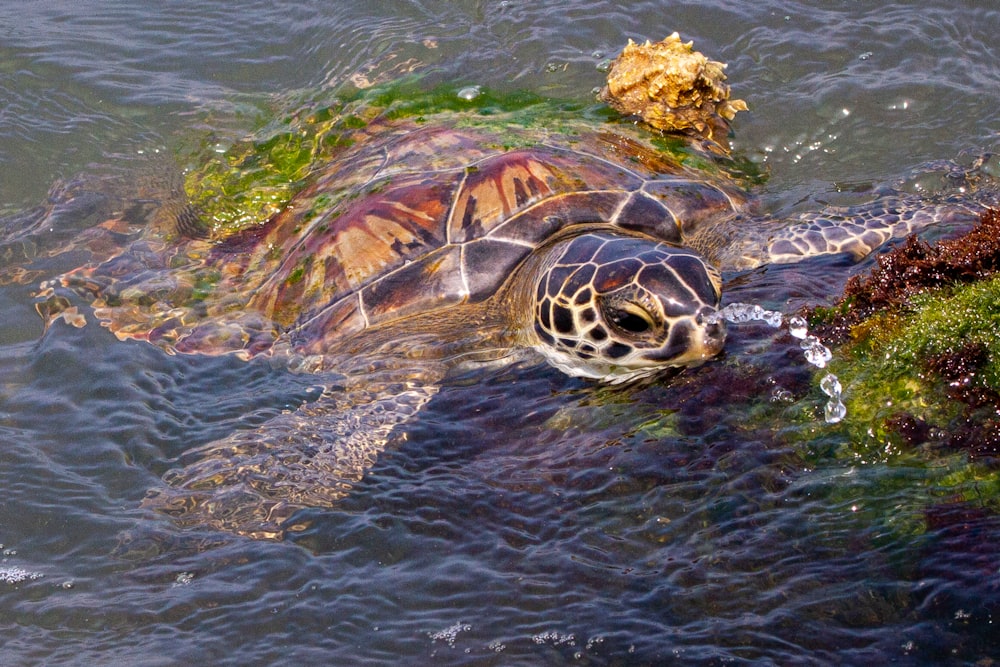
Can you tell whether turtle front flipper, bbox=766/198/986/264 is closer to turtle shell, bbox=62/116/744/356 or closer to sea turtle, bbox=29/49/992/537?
sea turtle, bbox=29/49/992/537

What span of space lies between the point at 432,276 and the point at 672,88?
243 centimetres

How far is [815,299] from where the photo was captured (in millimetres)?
4367

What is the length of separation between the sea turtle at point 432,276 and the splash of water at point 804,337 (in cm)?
16

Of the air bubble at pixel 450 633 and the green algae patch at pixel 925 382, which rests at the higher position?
the green algae patch at pixel 925 382

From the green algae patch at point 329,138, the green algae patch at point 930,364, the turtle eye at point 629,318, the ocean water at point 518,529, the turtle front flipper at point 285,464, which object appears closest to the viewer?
the ocean water at point 518,529

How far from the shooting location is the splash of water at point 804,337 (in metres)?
3.45

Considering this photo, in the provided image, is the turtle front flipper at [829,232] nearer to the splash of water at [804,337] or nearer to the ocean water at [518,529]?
the ocean water at [518,529]

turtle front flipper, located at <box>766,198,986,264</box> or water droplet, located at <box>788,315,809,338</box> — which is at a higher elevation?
turtle front flipper, located at <box>766,198,986,264</box>

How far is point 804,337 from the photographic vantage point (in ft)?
12.7

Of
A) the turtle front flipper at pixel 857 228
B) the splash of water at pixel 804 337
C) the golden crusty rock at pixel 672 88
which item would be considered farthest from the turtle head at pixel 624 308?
the golden crusty rock at pixel 672 88

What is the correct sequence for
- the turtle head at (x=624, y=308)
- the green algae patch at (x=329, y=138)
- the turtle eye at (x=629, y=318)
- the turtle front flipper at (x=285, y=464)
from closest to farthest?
the turtle front flipper at (x=285, y=464), the turtle head at (x=624, y=308), the turtle eye at (x=629, y=318), the green algae patch at (x=329, y=138)

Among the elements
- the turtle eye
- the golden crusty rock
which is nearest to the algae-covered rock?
the turtle eye

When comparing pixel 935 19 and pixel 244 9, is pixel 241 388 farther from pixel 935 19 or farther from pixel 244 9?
pixel 935 19

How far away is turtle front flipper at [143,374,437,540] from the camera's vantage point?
3881 millimetres
